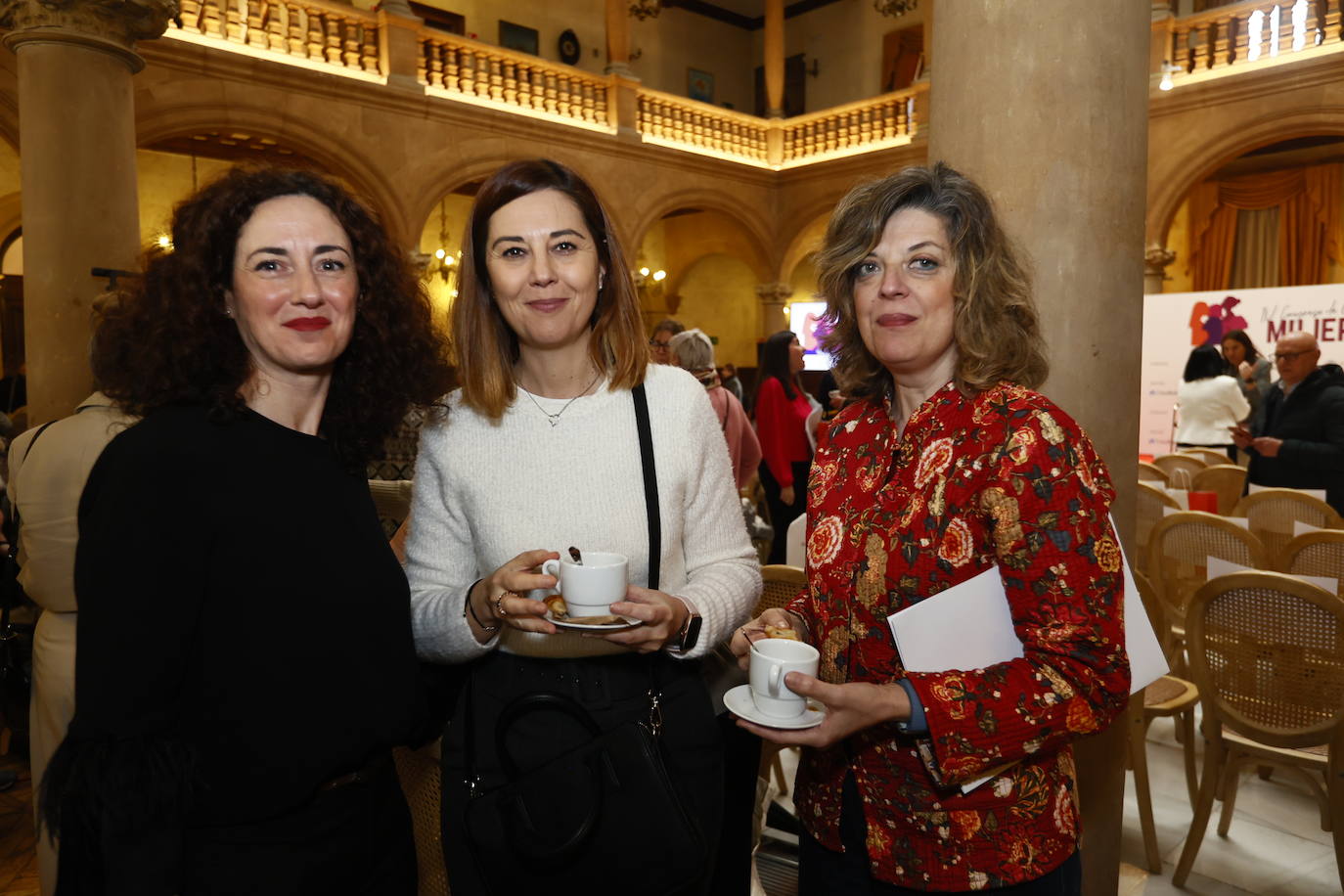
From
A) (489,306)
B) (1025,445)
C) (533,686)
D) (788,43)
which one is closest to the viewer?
(1025,445)

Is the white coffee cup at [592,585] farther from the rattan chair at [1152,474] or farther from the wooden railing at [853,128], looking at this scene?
the wooden railing at [853,128]

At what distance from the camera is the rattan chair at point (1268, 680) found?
267cm

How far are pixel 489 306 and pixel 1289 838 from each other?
138 inches

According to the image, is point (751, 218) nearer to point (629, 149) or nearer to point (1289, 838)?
point (629, 149)

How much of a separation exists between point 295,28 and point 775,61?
25.3 feet

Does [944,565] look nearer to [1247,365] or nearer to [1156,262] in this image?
[1247,365]

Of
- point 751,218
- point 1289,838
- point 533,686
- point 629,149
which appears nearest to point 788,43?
point 751,218

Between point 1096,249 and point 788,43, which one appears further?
point 788,43

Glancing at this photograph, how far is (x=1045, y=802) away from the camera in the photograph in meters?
1.23

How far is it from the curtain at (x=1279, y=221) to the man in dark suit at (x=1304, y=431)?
10.6m

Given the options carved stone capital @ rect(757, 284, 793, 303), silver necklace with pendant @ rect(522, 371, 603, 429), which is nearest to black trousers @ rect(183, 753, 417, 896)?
silver necklace with pendant @ rect(522, 371, 603, 429)

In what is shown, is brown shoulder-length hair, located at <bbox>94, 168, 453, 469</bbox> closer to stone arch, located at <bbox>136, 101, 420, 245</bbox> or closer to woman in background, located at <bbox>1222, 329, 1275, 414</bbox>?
stone arch, located at <bbox>136, 101, 420, 245</bbox>

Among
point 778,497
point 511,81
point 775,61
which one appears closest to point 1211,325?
point 778,497

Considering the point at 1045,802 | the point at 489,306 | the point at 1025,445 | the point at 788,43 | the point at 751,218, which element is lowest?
the point at 1045,802
